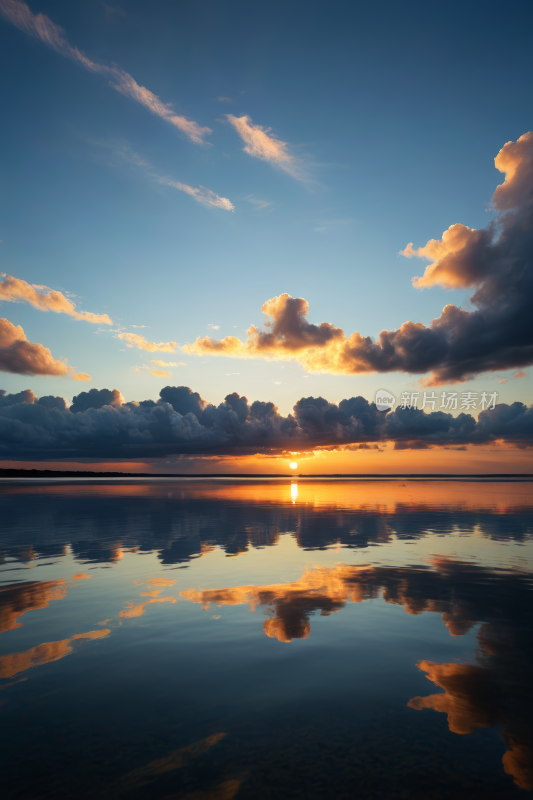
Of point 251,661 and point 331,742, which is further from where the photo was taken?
point 251,661

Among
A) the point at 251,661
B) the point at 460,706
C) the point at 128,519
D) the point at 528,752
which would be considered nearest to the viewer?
the point at 528,752

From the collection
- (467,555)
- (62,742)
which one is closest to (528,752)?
(62,742)

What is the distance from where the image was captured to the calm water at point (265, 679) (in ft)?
17.3

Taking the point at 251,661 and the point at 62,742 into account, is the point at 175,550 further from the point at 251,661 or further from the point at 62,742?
the point at 62,742

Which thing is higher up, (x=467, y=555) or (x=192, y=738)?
(x=192, y=738)

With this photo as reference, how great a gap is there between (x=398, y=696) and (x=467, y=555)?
1415 centimetres

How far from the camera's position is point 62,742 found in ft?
19.2

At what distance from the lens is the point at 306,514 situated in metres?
36.1

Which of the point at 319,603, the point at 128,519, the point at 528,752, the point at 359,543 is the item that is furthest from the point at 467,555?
the point at 128,519

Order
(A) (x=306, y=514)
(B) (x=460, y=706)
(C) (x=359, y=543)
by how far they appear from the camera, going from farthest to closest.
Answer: (A) (x=306, y=514)
(C) (x=359, y=543)
(B) (x=460, y=706)

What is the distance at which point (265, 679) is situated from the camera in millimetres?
7684

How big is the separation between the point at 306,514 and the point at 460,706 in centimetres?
2970

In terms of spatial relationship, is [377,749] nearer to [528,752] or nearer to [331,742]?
[331,742]

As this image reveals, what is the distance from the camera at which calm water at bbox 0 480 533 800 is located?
5.26m
